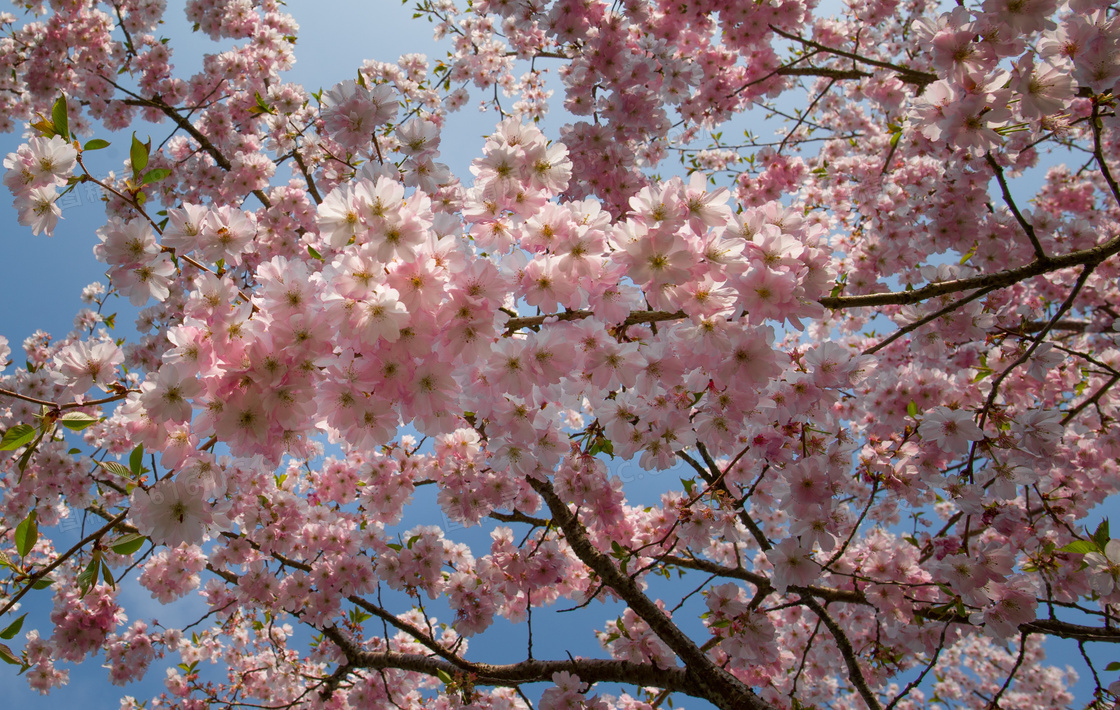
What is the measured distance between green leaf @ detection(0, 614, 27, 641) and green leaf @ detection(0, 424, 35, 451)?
788mm

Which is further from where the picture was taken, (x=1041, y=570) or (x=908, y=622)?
(x=908, y=622)

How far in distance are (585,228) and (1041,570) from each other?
11.1 ft

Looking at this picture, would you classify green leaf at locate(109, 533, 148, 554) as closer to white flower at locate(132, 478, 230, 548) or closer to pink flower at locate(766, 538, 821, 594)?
white flower at locate(132, 478, 230, 548)

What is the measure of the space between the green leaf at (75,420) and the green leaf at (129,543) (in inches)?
15.3

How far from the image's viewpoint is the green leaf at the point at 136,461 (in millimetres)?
1908

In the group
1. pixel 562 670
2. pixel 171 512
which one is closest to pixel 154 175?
pixel 171 512

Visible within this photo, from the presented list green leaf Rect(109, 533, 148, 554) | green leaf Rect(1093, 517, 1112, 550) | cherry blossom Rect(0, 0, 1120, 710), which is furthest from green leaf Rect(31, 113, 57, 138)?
green leaf Rect(1093, 517, 1112, 550)

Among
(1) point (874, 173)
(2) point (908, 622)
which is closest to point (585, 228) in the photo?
(2) point (908, 622)

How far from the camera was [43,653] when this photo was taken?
18.6 ft

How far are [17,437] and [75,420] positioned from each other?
226mm

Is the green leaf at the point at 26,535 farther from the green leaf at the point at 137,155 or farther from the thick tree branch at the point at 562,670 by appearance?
the thick tree branch at the point at 562,670

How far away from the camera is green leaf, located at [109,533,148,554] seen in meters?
1.76

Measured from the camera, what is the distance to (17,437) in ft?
5.76

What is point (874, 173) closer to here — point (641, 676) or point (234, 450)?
point (641, 676)
